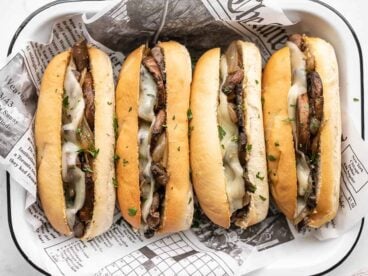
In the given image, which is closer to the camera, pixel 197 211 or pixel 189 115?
pixel 189 115

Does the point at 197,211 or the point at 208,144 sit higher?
the point at 208,144

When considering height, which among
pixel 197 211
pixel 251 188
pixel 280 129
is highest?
pixel 280 129

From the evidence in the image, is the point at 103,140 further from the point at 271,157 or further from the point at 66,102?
the point at 271,157

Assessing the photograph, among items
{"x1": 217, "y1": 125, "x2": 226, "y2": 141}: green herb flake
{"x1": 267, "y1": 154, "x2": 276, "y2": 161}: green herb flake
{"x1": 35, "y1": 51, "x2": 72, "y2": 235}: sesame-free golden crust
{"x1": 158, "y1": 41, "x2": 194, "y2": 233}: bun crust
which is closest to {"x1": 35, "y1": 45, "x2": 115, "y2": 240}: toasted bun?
{"x1": 35, "y1": 51, "x2": 72, "y2": 235}: sesame-free golden crust

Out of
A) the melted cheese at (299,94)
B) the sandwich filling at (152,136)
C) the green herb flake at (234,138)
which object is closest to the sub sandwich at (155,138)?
the sandwich filling at (152,136)

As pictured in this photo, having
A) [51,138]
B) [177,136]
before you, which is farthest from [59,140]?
[177,136]

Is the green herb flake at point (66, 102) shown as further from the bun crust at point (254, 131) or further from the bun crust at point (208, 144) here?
the bun crust at point (254, 131)

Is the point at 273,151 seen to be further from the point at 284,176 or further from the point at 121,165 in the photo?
the point at 121,165
